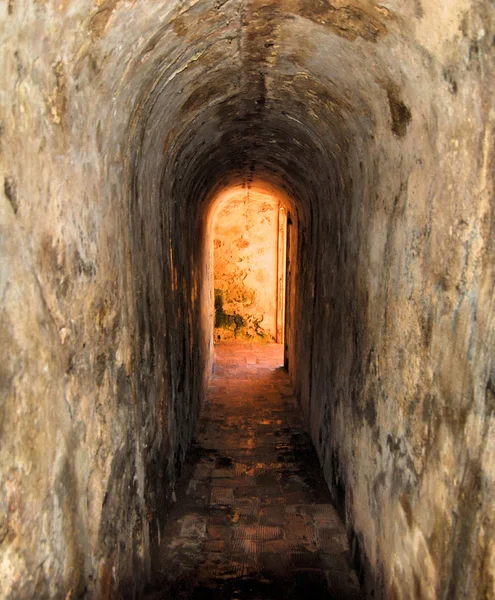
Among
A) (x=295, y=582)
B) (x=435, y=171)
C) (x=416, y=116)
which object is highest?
(x=416, y=116)

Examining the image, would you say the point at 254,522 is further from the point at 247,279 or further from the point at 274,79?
the point at 247,279

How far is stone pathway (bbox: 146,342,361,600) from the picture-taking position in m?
3.30

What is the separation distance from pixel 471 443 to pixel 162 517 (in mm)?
2614

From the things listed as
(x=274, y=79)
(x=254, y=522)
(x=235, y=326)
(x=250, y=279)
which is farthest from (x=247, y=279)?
(x=274, y=79)

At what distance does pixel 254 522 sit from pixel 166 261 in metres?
2.21

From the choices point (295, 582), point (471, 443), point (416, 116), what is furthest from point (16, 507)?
point (295, 582)

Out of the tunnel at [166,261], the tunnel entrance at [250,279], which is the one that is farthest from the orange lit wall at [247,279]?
the tunnel at [166,261]

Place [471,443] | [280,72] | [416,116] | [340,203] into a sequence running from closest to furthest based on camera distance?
1. [471,443]
2. [416,116]
3. [280,72]
4. [340,203]

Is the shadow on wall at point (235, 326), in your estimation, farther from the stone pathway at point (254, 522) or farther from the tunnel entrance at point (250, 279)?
the stone pathway at point (254, 522)

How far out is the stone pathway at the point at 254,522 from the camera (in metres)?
3.30

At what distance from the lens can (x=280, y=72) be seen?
10.4 ft

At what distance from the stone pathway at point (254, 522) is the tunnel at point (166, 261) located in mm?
277

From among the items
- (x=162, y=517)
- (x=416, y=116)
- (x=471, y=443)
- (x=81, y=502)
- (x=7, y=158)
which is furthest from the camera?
(x=162, y=517)

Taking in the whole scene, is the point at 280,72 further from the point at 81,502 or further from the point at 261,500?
the point at 261,500
